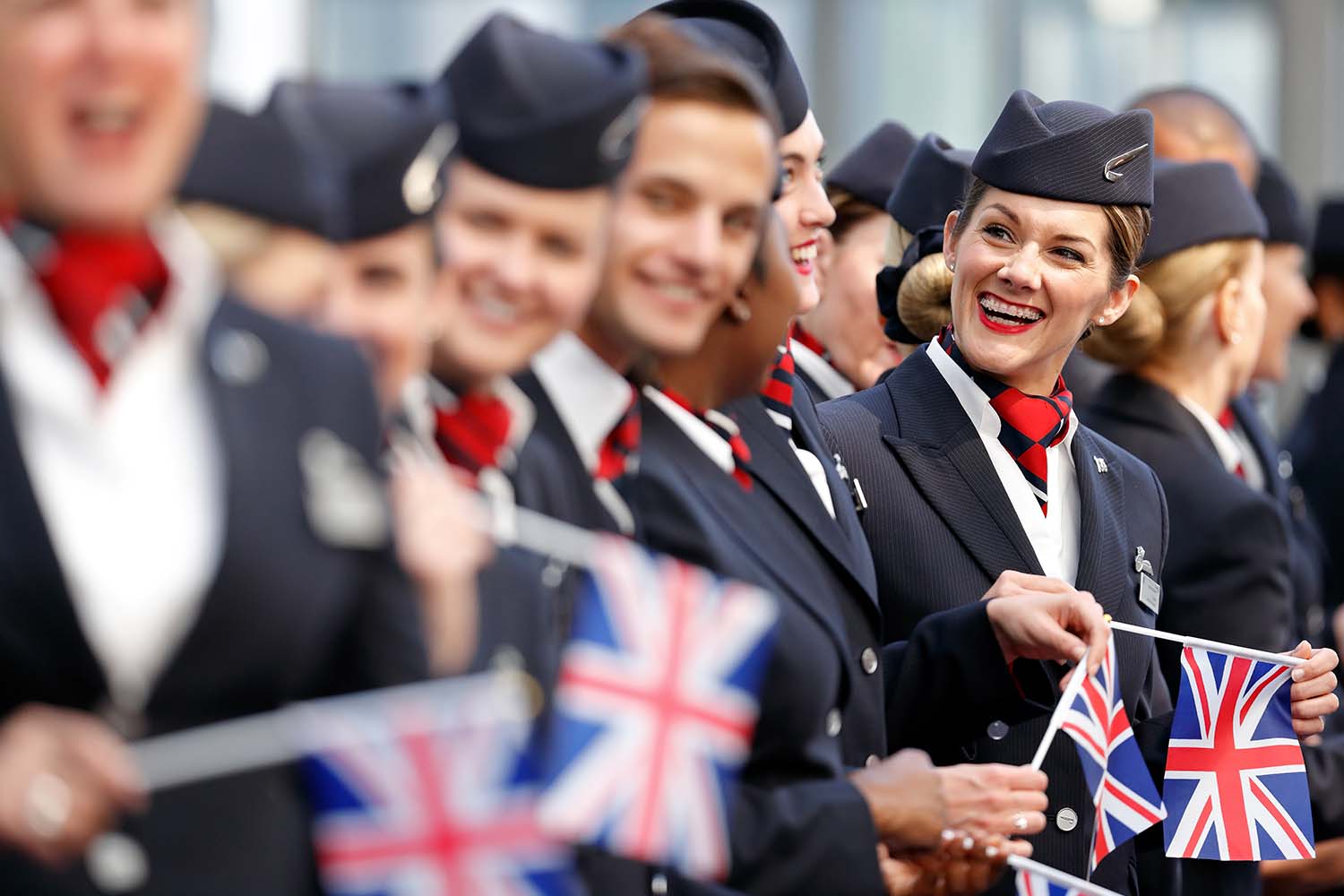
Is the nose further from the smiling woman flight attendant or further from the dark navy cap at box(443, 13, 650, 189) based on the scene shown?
the dark navy cap at box(443, 13, 650, 189)

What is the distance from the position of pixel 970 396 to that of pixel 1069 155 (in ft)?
1.50

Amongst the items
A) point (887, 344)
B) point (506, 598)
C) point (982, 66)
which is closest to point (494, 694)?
point (506, 598)

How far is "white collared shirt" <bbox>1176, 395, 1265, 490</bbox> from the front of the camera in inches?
190

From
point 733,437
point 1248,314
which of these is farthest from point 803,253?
point 1248,314

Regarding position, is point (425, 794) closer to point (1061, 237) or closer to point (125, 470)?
point (125, 470)

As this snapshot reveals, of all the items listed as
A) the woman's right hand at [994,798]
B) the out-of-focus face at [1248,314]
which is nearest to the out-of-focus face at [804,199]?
the woman's right hand at [994,798]

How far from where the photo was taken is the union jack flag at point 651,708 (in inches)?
91.5

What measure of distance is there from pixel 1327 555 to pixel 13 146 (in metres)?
5.51

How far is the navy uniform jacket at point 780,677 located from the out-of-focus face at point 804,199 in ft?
2.42

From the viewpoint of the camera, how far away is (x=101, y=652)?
187 centimetres

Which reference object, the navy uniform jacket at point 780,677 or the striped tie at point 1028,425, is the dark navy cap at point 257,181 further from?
the striped tie at point 1028,425

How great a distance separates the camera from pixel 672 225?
101 inches

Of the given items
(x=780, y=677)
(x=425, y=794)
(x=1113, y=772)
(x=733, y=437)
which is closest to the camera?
(x=425, y=794)

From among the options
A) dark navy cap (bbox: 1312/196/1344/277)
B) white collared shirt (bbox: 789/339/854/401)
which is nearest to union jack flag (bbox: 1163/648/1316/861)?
white collared shirt (bbox: 789/339/854/401)
